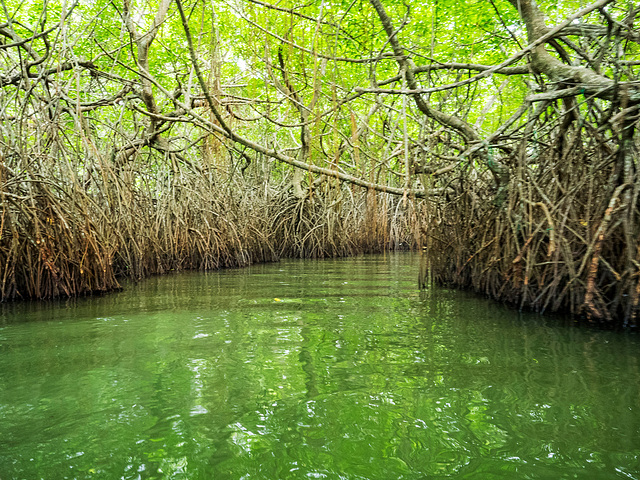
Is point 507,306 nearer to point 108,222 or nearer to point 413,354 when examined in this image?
point 413,354

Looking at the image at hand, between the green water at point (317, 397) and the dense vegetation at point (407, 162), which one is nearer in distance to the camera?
the green water at point (317, 397)

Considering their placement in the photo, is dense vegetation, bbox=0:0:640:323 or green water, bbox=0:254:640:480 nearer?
green water, bbox=0:254:640:480

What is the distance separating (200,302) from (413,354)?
217cm

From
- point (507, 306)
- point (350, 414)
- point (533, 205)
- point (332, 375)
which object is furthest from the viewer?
point (507, 306)

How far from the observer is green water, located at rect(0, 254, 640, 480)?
4.25 ft

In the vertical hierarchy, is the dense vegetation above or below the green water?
above

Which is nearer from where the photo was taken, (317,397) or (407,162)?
(317,397)

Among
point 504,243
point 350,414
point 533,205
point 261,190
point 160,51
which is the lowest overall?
point 350,414

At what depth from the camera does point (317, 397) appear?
173cm

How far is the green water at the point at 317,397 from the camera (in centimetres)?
129

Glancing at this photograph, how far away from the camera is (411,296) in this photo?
409cm

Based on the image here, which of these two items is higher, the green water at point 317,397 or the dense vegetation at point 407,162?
the dense vegetation at point 407,162

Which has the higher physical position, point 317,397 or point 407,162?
point 407,162

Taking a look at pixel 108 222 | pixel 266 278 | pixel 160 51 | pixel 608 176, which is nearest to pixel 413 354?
pixel 608 176
